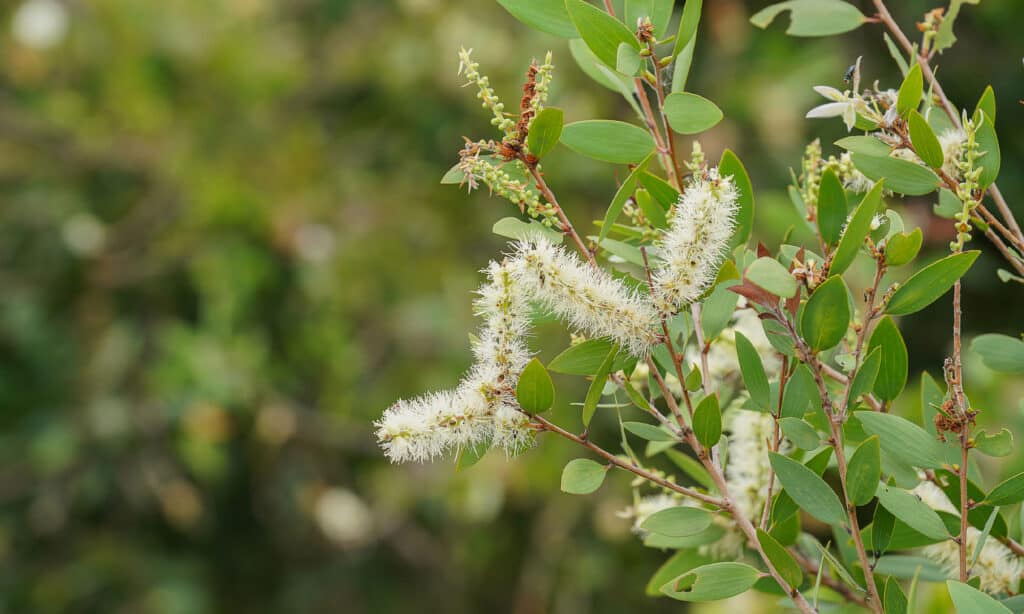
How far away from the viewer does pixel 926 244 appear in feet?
6.60

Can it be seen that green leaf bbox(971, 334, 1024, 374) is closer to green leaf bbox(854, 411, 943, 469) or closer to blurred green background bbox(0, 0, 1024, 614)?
green leaf bbox(854, 411, 943, 469)

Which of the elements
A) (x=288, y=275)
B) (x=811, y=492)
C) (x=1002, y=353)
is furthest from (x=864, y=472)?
(x=288, y=275)

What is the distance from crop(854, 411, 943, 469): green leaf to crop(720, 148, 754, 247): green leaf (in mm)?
90

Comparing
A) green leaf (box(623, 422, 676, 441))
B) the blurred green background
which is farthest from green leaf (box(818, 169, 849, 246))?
the blurred green background

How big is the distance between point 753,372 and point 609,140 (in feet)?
0.39

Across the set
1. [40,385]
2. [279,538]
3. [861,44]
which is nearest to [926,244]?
[861,44]

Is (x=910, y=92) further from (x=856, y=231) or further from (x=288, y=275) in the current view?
(x=288, y=275)

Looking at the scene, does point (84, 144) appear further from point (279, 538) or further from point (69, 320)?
point (279, 538)

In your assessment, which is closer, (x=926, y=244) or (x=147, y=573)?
(x=926, y=244)

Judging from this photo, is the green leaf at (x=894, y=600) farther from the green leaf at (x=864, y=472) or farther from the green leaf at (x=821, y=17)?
the green leaf at (x=821, y=17)

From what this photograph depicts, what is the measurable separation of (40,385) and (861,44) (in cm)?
204

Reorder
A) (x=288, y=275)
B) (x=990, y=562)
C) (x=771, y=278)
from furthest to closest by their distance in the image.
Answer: (x=288, y=275)
(x=990, y=562)
(x=771, y=278)

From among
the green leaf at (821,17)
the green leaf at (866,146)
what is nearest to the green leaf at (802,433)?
the green leaf at (866,146)

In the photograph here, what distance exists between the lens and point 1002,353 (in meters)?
0.45
